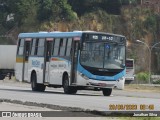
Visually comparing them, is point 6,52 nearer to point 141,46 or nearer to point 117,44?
point 117,44

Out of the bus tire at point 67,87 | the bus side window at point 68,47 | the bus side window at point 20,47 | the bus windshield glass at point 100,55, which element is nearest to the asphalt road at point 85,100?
the bus tire at point 67,87

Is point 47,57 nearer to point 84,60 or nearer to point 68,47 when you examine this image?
point 68,47

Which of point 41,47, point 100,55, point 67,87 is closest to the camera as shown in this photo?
point 100,55

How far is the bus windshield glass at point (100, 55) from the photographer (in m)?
32.5

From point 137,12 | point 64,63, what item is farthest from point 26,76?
point 137,12

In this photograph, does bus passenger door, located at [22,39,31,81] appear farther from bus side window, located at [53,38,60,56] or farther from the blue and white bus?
bus side window, located at [53,38,60,56]

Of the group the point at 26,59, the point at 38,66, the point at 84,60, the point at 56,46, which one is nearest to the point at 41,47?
the point at 38,66

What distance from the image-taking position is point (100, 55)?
32.5 m

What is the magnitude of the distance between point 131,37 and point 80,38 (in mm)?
76529

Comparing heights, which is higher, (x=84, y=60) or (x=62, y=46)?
(x=62, y=46)

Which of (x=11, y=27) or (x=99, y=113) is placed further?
(x=11, y=27)

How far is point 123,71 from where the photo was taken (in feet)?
109

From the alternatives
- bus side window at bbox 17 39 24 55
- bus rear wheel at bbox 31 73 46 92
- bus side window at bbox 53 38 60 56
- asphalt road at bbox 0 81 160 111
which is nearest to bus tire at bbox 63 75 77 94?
asphalt road at bbox 0 81 160 111

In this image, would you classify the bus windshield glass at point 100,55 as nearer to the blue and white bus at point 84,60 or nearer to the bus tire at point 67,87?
A: the blue and white bus at point 84,60
